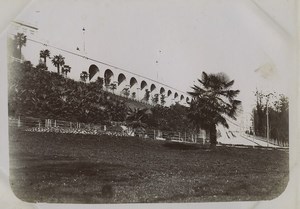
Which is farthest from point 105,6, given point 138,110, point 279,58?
point 279,58

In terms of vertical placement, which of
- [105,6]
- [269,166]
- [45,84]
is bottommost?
[269,166]

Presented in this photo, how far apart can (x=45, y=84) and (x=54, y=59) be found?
4 cm

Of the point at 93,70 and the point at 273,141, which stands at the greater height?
the point at 93,70

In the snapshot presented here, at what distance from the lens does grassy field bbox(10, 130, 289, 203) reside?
791 millimetres

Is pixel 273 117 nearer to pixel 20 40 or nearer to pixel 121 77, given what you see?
pixel 121 77

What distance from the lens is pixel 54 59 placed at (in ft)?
2.57

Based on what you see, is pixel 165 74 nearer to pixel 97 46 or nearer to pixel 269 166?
pixel 97 46

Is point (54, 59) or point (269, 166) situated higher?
point (54, 59)

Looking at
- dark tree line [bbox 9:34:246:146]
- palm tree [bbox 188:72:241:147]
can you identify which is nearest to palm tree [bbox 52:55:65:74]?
dark tree line [bbox 9:34:246:146]

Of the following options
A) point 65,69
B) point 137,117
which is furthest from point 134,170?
point 65,69

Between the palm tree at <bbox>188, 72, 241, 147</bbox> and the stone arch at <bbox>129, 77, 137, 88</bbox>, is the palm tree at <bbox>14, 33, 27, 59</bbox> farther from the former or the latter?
the palm tree at <bbox>188, 72, 241, 147</bbox>

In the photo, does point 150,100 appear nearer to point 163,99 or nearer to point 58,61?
point 163,99

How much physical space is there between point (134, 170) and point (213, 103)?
0.17 meters

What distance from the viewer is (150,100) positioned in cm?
81
